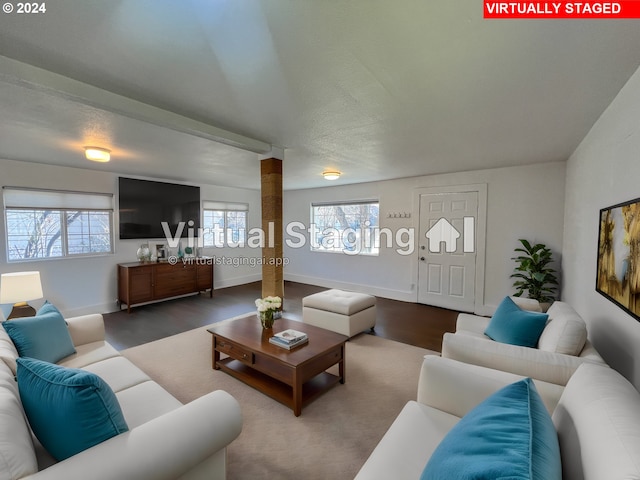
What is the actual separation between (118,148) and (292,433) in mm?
3517

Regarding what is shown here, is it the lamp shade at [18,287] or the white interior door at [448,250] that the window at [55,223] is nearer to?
the lamp shade at [18,287]

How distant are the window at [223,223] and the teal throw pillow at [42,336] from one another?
4143mm

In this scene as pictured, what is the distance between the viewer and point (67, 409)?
3.32 feet

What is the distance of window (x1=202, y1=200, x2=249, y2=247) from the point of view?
615 cm

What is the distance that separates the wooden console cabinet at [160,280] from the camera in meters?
4.60

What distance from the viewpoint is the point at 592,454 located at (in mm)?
778

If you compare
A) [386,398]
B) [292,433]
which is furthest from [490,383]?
[292,433]

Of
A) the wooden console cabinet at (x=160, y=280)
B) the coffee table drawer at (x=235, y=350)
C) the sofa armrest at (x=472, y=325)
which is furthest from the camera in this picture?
the wooden console cabinet at (x=160, y=280)

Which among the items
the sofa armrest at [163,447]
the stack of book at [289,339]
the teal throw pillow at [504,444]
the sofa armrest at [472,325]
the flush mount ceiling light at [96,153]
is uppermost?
the flush mount ceiling light at [96,153]

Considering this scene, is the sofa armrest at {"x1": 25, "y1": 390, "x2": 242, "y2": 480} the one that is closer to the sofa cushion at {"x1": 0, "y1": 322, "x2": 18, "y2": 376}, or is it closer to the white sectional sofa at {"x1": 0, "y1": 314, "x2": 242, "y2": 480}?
the white sectional sofa at {"x1": 0, "y1": 314, "x2": 242, "y2": 480}

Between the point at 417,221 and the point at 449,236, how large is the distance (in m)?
0.61

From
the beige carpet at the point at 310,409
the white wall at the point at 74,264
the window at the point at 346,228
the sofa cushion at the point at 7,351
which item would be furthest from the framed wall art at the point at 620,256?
the white wall at the point at 74,264

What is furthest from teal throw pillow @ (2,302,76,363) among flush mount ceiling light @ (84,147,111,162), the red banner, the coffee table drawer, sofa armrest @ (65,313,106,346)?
the red banner

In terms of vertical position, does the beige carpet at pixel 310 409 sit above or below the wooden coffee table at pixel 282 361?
below
